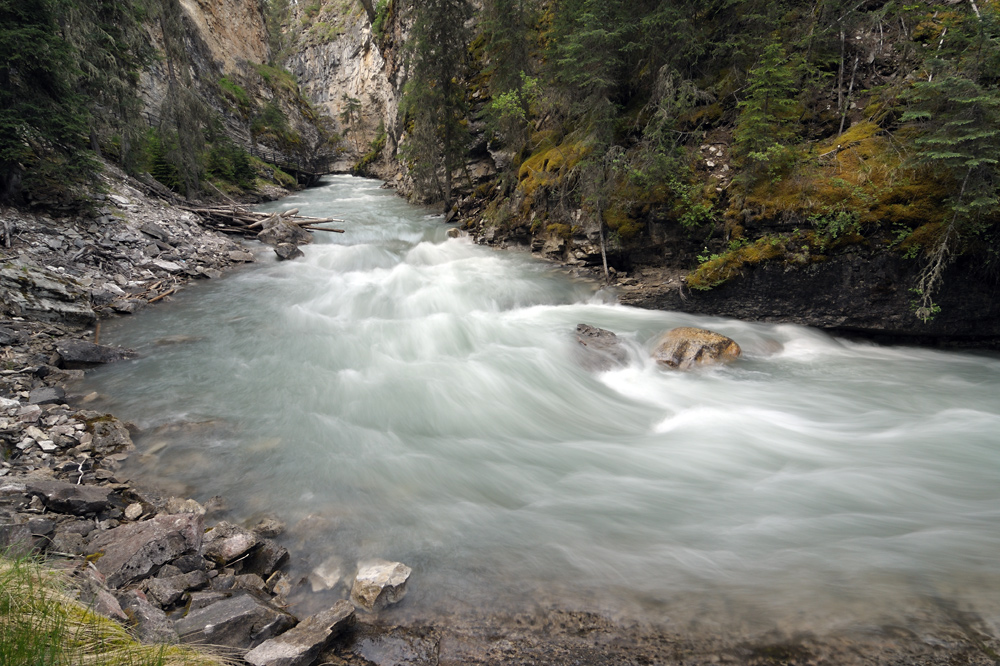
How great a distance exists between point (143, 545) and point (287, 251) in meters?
11.5

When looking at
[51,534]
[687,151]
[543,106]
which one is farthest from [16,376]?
[543,106]

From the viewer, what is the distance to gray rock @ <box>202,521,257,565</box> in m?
3.41

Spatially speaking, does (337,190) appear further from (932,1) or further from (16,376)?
(932,1)

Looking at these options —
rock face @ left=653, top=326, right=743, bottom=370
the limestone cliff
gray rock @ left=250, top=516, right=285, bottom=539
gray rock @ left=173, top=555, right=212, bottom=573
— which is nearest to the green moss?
rock face @ left=653, top=326, right=743, bottom=370

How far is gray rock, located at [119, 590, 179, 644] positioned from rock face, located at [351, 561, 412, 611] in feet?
3.55

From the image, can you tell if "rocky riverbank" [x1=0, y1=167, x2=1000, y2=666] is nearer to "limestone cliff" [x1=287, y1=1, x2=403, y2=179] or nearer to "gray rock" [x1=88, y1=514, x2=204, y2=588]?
"gray rock" [x1=88, y1=514, x2=204, y2=588]

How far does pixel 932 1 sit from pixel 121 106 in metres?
19.1

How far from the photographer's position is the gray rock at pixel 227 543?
3406 millimetres

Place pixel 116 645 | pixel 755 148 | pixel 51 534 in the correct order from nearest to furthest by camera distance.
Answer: pixel 116 645 < pixel 51 534 < pixel 755 148

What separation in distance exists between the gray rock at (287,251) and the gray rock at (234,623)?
12.0 m

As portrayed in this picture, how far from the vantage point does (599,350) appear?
26.0ft

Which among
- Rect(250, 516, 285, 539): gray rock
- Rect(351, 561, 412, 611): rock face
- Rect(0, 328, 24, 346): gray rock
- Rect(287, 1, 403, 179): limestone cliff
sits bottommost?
Rect(250, 516, 285, 539): gray rock

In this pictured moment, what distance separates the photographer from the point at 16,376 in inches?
224

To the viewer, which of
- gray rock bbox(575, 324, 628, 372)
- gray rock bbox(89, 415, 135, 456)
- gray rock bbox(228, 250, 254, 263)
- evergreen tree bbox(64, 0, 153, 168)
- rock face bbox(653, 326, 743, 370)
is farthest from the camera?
gray rock bbox(228, 250, 254, 263)
